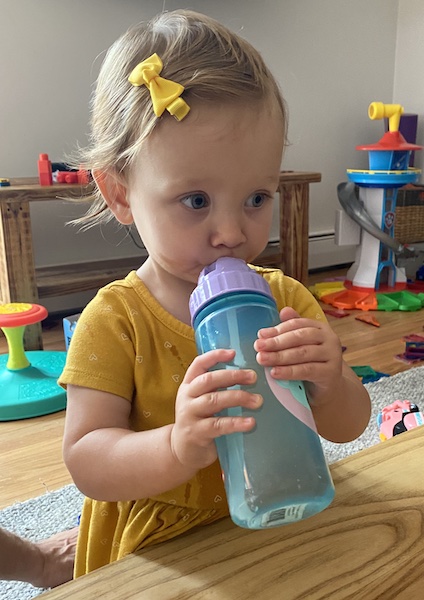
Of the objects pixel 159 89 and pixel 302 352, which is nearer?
pixel 302 352

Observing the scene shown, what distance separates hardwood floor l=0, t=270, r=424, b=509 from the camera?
45.6 inches

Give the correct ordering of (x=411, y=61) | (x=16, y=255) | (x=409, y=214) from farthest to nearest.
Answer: (x=411, y=61) < (x=409, y=214) < (x=16, y=255)

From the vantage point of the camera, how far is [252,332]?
371 mm

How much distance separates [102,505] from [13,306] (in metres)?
1.08

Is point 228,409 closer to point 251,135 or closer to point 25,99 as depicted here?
point 251,135

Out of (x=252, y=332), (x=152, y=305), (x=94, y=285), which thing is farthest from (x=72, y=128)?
(x=252, y=332)

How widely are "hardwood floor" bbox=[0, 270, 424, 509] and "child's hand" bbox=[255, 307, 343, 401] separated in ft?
2.83

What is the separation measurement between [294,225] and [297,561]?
6.66ft

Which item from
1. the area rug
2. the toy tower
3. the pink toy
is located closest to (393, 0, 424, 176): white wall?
the toy tower

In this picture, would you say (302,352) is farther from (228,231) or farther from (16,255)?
(16,255)

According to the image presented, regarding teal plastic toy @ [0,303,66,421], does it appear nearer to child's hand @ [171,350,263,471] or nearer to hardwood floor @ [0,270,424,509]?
hardwood floor @ [0,270,424,509]

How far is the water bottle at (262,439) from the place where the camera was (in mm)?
333

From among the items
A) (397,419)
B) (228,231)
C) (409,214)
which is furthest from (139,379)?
(409,214)

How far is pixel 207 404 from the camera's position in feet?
1.19
